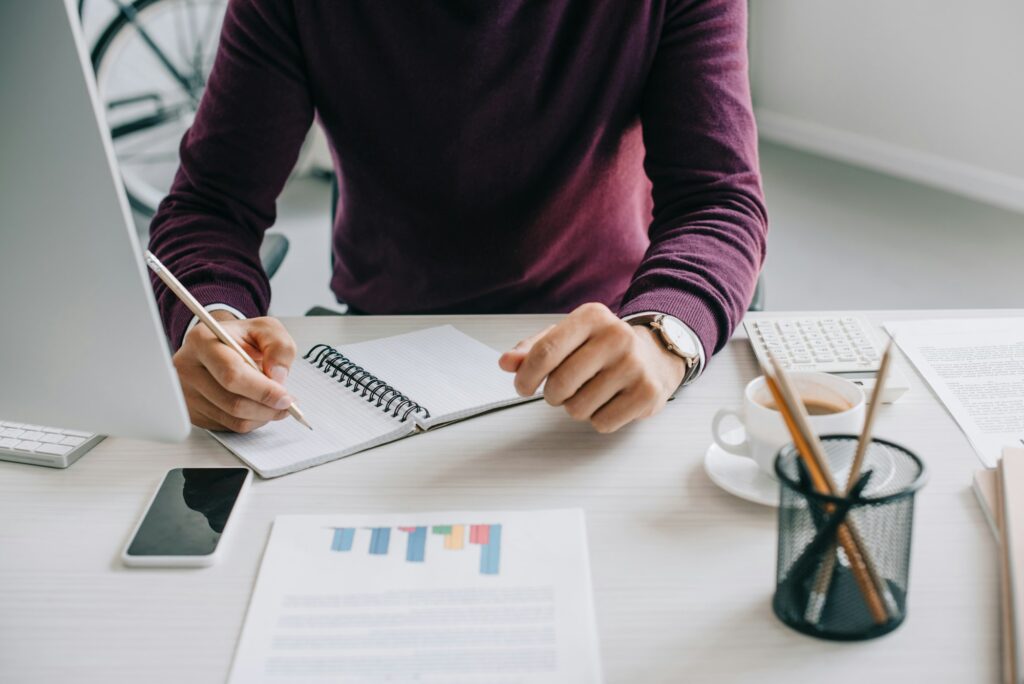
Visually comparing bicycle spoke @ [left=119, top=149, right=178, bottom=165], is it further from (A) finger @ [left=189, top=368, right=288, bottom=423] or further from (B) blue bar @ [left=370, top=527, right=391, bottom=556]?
(B) blue bar @ [left=370, top=527, right=391, bottom=556]

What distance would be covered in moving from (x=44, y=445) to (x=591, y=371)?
1.52 feet

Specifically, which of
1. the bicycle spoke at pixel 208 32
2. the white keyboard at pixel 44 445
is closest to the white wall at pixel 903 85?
the bicycle spoke at pixel 208 32

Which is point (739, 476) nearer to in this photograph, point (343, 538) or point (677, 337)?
point (677, 337)

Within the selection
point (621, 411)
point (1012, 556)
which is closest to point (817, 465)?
point (1012, 556)

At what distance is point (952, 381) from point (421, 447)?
487 millimetres

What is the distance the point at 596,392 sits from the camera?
0.78 metres

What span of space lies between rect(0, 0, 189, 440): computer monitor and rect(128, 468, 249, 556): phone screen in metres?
0.12

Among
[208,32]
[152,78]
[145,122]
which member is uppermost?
[208,32]

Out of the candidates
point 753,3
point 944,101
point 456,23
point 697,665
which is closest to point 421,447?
point 697,665

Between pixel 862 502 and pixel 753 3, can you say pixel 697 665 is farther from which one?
pixel 753 3

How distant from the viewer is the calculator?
0.88m

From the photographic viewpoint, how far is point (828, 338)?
36.9 inches

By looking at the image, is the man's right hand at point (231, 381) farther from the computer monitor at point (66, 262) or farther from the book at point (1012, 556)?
the book at point (1012, 556)

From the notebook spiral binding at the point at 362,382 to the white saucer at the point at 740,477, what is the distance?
25 cm
